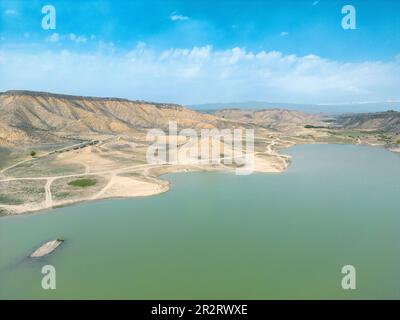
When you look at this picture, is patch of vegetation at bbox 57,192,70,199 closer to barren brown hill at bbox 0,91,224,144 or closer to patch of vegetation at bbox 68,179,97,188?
patch of vegetation at bbox 68,179,97,188

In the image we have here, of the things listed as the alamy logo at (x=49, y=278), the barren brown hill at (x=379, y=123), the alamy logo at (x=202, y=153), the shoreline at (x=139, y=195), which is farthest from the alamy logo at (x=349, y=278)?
the barren brown hill at (x=379, y=123)

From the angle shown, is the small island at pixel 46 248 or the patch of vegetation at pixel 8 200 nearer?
the small island at pixel 46 248

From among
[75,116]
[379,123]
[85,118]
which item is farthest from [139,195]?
[379,123]

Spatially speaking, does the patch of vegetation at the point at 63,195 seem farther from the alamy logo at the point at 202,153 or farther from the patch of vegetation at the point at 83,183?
the alamy logo at the point at 202,153

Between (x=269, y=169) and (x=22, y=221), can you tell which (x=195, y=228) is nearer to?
(x=22, y=221)

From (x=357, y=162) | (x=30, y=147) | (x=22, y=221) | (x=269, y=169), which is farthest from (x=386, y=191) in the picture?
(x=30, y=147)

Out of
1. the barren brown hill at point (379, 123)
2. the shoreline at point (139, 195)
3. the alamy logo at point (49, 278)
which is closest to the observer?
the alamy logo at point (49, 278)

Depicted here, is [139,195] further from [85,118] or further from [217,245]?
[85,118]
